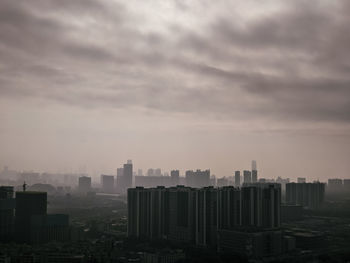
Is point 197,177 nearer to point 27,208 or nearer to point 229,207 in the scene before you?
point 229,207

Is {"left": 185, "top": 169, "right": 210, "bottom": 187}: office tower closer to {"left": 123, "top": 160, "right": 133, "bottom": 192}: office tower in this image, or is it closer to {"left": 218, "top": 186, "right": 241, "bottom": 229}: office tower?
{"left": 123, "top": 160, "right": 133, "bottom": 192}: office tower

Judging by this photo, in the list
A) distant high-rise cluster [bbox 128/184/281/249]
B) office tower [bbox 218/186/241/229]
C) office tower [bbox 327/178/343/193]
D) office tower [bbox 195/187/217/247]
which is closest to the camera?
office tower [bbox 195/187/217/247]

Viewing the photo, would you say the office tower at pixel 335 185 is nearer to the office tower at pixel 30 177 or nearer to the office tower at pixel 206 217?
the office tower at pixel 30 177

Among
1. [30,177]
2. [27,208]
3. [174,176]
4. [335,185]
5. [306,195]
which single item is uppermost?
[174,176]

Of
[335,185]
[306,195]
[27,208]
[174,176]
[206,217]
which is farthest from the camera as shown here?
[335,185]

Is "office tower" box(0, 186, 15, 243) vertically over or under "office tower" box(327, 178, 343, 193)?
under

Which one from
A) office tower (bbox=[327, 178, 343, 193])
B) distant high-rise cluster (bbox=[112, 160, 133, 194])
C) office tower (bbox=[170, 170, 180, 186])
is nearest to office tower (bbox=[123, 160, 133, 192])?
distant high-rise cluster (bbox=[112, 160, 133, 194])

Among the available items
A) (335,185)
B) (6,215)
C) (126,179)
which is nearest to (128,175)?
(126,179)
